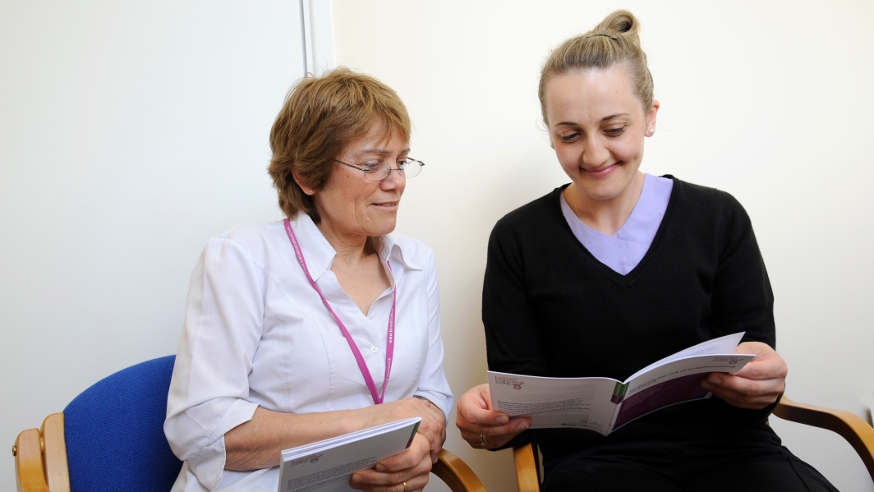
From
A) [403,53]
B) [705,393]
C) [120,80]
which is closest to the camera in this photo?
[705,393]

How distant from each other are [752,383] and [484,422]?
59cm

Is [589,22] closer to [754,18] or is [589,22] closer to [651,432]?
[754,18]

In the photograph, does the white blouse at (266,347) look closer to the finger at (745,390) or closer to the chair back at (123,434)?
the chair back at (123,434)

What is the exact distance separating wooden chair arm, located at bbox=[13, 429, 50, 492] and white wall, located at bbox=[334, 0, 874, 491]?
3.96ft

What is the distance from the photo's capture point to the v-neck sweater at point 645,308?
138cm

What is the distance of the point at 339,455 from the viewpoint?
3.10 feet

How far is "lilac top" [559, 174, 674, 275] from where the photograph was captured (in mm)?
1428

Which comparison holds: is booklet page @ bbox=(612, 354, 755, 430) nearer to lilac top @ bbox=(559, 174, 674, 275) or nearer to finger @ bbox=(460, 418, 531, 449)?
finger @ bbox=(460, 418, 531, 449)

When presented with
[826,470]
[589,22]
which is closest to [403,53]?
[589,22]

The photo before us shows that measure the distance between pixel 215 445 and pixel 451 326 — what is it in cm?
100

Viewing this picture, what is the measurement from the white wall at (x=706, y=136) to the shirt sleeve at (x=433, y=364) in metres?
0.39

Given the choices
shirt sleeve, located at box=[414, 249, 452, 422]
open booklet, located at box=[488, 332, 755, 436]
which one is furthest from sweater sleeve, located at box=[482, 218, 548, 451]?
open booklet, located at box=[488, 332, 755, 436]

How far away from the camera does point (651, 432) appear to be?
1.35 meters

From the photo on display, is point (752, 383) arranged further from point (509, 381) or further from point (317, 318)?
point (317, 318)
